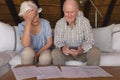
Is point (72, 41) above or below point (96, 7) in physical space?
below

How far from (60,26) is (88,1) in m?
1.33

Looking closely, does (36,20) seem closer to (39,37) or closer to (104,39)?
(39,37)

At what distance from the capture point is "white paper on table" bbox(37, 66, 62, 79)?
1.92 m

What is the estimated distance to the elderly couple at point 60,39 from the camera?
263cm

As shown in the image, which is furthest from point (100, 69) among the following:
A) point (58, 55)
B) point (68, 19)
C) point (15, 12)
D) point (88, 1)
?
point (15, 12)

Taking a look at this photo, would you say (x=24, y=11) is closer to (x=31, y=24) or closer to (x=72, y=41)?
(x=31, y=24)

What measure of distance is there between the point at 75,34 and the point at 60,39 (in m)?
0.17

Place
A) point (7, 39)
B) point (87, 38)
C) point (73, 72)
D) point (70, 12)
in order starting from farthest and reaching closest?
point (7, 39) < point (87, 38) < point (70, 12) < point (73, 72)

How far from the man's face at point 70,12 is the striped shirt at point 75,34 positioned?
0.09 m

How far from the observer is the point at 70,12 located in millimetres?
2660

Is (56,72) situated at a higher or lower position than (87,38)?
lower

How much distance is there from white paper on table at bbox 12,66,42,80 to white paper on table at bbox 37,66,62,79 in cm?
5

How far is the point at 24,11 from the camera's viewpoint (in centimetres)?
281

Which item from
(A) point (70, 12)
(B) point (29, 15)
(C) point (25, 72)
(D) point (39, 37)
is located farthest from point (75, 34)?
(C) point (25, 72)
